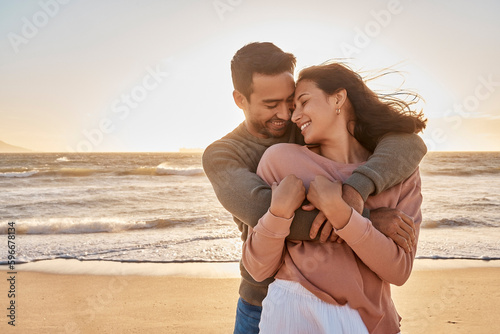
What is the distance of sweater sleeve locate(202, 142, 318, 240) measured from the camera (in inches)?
57.7

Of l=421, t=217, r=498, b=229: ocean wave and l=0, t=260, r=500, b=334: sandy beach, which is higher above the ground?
l=0, t=260, r=500, b=334: sandy beach

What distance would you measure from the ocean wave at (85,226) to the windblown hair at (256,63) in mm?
7522

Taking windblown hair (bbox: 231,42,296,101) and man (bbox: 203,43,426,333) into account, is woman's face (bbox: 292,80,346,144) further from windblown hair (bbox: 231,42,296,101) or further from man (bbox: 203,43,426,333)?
windblown hair (bbox: 231,42,296,101)

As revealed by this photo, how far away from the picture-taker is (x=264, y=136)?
207 cm

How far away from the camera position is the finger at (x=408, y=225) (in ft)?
4.85

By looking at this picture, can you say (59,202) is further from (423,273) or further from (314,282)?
(314,282)

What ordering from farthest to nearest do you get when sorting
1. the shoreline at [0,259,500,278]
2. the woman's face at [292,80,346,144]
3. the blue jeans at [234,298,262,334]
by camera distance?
the shoreline at [0,259,500,278]
the blue jeans at [234,298,262,334]
the woman's face at [292,80,346,144]

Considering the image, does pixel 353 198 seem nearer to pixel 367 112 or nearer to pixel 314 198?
pixel 314 198

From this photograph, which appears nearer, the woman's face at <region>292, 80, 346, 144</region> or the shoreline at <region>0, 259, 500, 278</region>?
the woman's face at <region>292, 80, 346, 144</region>

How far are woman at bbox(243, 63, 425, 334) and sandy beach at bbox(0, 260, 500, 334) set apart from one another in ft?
10.3

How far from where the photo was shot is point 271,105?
81.1 inches
